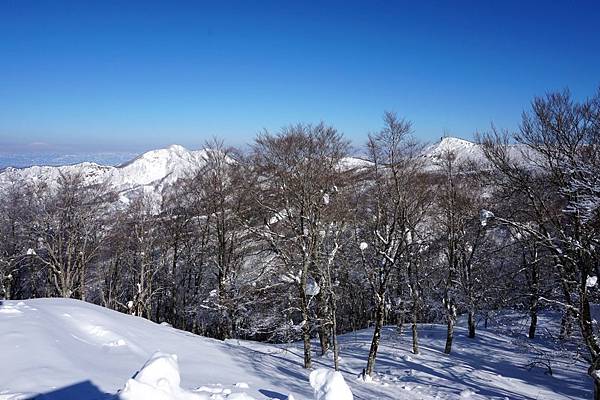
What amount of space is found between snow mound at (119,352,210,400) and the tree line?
6925mm

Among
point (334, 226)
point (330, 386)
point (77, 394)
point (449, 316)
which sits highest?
point (334, 226)

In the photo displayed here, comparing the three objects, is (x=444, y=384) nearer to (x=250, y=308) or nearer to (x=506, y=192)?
(x=506, y=192)

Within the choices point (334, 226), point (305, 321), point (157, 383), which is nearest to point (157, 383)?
point (157, 383)

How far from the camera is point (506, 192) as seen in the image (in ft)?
38.3

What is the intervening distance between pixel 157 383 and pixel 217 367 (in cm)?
524

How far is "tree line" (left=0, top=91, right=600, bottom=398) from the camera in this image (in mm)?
10320

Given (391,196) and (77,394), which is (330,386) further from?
(391,196)

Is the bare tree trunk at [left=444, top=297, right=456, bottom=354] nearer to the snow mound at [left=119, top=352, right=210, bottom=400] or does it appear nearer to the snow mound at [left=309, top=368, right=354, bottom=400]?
the snow mound at [left=309, top=368, right=354, bottom=400]

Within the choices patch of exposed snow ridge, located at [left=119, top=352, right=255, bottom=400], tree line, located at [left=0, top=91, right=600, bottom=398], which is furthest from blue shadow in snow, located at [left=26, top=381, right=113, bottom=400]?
tree line, located at [left=0, top=91, right=600, bottom=398]

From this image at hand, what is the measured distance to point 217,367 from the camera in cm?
1010

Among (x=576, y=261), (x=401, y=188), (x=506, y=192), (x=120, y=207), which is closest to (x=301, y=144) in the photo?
(x=401, y=188)

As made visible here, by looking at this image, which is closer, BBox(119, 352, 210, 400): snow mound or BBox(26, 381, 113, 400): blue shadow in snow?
BBox(119, 352, 210, 400): snow mound

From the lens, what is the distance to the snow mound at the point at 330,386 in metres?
5.74

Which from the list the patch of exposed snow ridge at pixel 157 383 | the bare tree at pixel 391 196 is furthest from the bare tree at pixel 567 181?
the patch of exposed snow ridge at pixel 157 383
